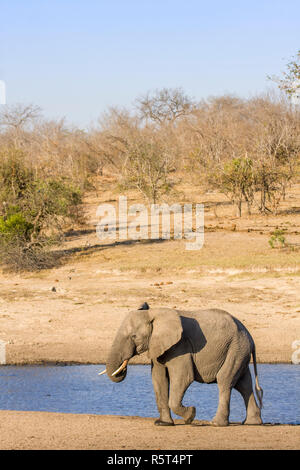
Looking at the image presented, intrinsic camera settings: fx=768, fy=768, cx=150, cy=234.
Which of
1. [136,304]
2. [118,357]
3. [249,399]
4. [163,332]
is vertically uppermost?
[163,332]

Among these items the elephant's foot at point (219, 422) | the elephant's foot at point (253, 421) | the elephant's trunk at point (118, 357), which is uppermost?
the elephant's trunk at point (118, 357)

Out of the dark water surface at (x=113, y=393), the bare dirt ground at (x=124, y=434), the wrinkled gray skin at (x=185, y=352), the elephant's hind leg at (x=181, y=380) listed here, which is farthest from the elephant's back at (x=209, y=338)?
the dark water surface at (x=113, y=393)

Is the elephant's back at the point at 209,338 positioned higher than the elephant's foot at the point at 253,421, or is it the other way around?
the elephant's back at the point at 209,338

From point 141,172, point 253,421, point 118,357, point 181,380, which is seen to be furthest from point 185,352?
point 141,172

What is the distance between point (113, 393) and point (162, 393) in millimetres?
2558

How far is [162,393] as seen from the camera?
27.8 feet

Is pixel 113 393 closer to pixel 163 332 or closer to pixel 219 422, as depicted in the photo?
pixel 219 422

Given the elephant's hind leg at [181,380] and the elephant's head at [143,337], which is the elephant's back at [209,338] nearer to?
the elephant's hind leg at [181,380]

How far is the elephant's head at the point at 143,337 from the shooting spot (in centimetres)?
819

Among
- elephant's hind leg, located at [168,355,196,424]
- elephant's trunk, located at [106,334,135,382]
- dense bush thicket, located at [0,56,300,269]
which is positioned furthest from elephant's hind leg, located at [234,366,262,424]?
dense bush thicket, located at [0,56,300,269]

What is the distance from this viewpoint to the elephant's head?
322 inches

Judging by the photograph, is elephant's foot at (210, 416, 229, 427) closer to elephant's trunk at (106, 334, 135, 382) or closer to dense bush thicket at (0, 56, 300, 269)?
elephant's trunk at (106, 334, 135, 382)

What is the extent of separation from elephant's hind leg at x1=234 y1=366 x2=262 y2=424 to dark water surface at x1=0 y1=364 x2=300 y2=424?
65 cm

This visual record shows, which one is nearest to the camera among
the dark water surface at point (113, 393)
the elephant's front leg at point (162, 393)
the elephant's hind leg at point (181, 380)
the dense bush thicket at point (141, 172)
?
the elephant's hind leg at point (181, 380)
